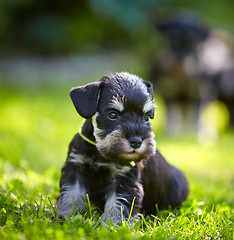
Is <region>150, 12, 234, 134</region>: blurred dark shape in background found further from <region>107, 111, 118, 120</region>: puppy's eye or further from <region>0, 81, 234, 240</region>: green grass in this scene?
<region>107, 111, 118, 120</region>: puppy's eye

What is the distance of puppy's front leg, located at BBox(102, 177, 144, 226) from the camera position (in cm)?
316

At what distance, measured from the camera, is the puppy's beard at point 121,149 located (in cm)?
307

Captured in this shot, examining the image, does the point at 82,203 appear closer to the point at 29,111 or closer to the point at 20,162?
the point at 20,162

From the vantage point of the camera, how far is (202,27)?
30.9 feet

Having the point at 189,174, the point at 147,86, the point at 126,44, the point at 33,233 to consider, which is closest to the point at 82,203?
the point at 33,233

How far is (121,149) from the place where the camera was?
307cm

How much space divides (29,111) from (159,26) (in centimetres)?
396

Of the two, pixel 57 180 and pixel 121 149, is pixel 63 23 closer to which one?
pixel 57 180

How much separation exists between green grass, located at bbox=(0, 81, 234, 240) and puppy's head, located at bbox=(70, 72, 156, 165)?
564 mm

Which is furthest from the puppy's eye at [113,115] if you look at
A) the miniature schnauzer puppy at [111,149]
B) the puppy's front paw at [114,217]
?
the puppy's front paw at [114,217]

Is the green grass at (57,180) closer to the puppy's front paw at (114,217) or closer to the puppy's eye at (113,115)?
the puppy's front paw at (114,217)

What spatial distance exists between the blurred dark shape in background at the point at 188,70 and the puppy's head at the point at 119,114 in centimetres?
627

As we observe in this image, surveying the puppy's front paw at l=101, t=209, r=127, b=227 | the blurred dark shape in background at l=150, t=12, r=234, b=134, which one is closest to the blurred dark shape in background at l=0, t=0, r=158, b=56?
the blurred dark shape in background at l=150, t=12, r=234, b=134

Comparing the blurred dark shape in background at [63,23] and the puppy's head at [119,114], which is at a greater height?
the blurred dark shape in background at [63,23]
